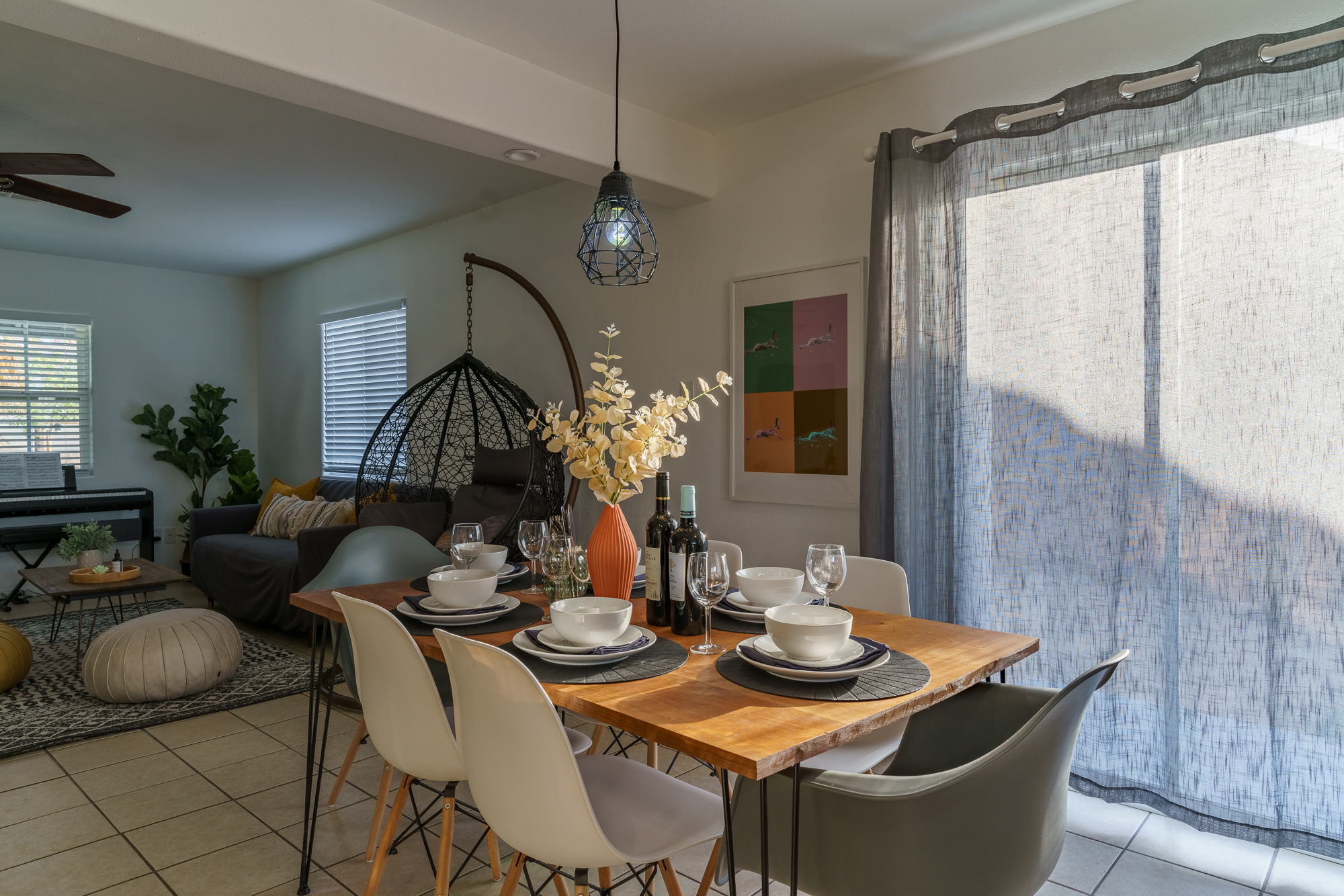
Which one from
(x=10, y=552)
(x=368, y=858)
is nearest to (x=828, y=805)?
(x=368, y=858)

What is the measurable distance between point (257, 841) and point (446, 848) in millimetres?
969

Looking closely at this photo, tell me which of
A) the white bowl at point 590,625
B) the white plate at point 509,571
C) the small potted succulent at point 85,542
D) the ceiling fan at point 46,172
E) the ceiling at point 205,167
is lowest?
the small potted succulent at point 85,542

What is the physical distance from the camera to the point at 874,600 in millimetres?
2275

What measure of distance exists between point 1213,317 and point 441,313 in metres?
4.34

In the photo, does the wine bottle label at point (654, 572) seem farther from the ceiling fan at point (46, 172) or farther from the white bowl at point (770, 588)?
the ceiling fan at point (46, 172)

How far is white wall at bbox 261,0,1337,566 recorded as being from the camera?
2588 millimetres

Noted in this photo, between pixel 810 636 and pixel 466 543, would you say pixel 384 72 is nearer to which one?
pixel 466 543

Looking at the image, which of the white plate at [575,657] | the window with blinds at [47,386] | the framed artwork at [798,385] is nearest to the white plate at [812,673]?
the white plate at [575,657]

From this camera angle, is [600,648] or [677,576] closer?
[600,648]

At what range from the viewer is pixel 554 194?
14.7 ft

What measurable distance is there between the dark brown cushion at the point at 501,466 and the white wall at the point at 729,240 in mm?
413

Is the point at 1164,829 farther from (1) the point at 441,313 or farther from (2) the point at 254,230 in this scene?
(2) the point at 254,230

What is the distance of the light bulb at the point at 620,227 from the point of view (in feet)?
7.29

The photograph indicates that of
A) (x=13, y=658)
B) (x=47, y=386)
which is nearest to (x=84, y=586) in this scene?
(x=13, y=658)
